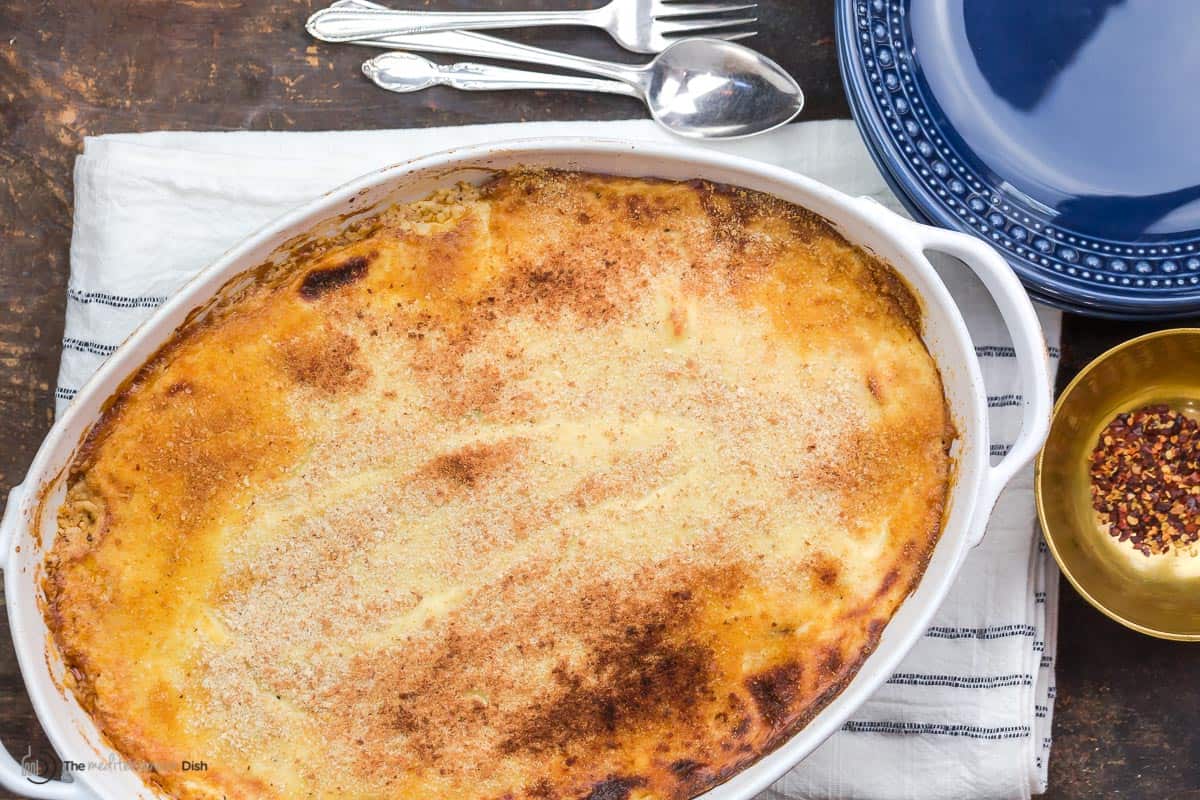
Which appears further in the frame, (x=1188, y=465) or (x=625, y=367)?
(x=1188, y=465)

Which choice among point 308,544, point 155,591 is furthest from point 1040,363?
point 155,591

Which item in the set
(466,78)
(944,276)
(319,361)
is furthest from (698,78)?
(319,361)

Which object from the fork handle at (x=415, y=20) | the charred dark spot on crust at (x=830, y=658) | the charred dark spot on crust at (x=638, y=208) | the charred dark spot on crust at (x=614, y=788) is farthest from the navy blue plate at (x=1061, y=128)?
the charred dark spot on crust at (x=614, y=788)

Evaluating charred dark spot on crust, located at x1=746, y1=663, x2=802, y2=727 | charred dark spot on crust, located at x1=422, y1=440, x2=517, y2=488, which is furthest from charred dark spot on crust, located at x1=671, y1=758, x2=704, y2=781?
charred dark spot on crust, located at x1=422, y1=440, x2=517, y2=488

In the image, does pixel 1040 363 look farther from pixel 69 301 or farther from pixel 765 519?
pixel 69 301

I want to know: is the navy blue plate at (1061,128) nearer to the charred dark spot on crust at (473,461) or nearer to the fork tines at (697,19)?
the fork tines at (697,19)

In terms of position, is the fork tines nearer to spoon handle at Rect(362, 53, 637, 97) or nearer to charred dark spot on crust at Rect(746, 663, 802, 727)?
spoon handle at Rect(362, 53, 637, 97)
